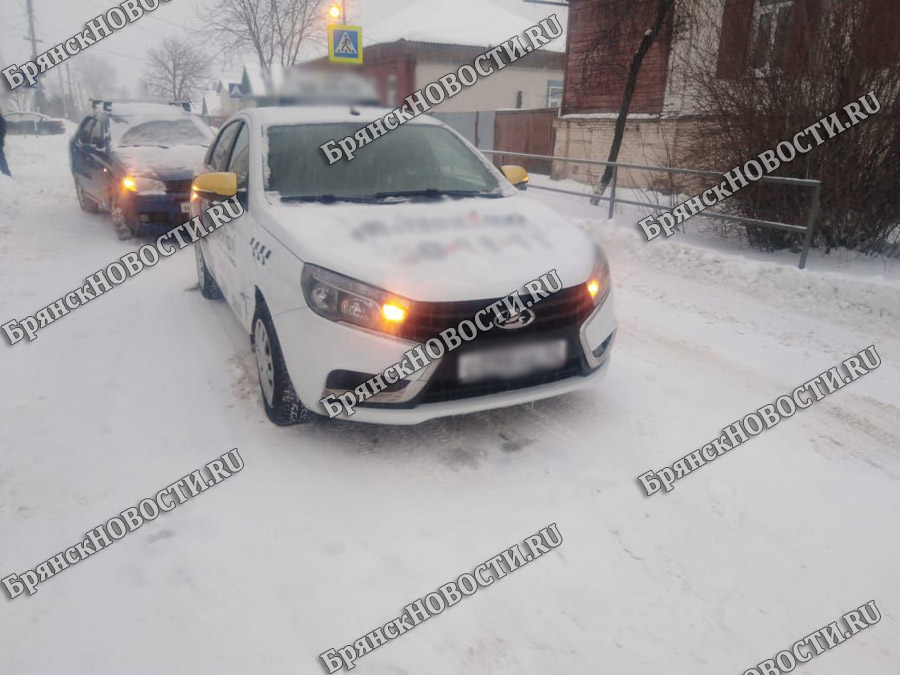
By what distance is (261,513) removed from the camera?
2.82 m

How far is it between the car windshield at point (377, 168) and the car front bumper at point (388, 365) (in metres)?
1.03

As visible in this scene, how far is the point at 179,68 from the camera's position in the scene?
50219 mm

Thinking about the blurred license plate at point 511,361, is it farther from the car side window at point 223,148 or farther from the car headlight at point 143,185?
the car headlight at point 143,185

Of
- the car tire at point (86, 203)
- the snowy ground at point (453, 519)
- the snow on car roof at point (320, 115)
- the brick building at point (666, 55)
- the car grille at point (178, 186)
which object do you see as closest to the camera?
the snowy ground at point (453, 519)

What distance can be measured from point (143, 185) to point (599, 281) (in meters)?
6.44

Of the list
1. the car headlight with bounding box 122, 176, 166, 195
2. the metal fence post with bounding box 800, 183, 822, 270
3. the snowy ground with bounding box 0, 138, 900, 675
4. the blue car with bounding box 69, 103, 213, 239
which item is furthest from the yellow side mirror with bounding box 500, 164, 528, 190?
the car headlight with bounding box 122, 176, 166, 195

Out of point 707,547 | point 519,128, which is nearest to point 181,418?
point 707,547

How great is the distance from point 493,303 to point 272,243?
1259 millimetres

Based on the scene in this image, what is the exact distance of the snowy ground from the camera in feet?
7.18

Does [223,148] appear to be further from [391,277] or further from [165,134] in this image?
[165,134]

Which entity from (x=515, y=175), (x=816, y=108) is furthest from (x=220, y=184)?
(x=816, y=108)

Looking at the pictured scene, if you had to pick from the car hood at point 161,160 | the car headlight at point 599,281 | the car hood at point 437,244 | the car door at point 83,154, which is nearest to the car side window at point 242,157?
the car hood at point 437,244

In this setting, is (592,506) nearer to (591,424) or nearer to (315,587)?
(591,424)

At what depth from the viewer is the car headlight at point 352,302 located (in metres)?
2.86
